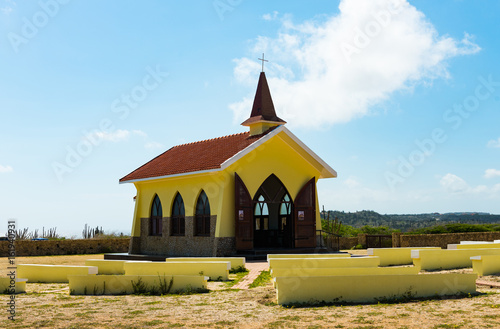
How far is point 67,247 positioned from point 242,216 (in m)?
14.3

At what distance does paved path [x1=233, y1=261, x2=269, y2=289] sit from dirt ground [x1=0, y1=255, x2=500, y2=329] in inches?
66.0

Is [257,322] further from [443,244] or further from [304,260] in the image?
[443,244]

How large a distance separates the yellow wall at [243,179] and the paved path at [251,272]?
7.74 ft

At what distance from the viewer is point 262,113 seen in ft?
82.0

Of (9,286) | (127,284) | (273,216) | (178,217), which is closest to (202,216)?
(178,217)

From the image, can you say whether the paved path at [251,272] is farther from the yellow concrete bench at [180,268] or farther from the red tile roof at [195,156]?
the red tile roof at [195,156]

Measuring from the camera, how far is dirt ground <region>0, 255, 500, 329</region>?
30.0ft

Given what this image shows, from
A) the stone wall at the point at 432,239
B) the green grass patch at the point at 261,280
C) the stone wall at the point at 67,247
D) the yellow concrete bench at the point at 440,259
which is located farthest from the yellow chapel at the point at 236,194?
the stone wall at the point at 432,239

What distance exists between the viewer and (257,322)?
9.35 meters

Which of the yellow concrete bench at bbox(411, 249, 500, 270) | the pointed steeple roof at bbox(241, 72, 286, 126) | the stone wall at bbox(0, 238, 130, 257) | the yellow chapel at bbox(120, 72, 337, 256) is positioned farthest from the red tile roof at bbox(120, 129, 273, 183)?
the yellow concrete bench at bbox(411, 249, 500, 270)

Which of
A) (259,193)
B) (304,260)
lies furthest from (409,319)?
(259,193)

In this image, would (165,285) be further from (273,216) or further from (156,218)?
(273,216)

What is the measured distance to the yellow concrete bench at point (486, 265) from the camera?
1445cm

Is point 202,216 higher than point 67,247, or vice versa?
point 202,216
